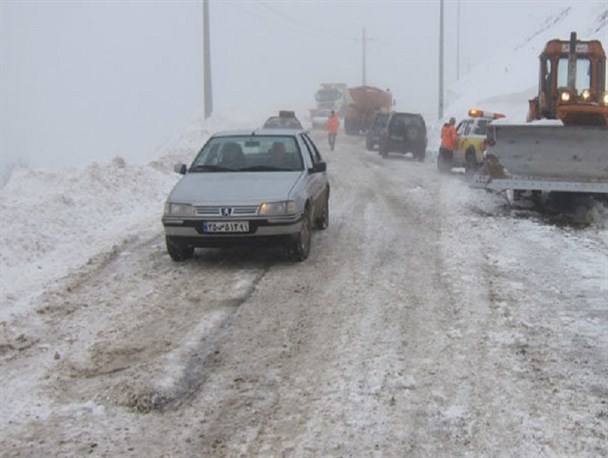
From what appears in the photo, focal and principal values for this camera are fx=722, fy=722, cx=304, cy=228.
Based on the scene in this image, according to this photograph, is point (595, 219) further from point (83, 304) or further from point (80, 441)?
point (80, 441)

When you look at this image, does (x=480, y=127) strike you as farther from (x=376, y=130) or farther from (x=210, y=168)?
(x=210, y=168)

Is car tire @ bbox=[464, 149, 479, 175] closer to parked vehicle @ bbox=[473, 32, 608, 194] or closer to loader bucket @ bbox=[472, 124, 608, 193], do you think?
parked vehicle @ bbox=[473, 32, 608, 194]

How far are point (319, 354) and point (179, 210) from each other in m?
3.44

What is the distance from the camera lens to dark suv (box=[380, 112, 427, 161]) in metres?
27.2

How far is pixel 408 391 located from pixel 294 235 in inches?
151

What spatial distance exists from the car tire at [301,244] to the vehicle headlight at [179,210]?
1231 mm

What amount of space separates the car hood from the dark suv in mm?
18529

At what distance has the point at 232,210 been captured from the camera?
27.2 feet

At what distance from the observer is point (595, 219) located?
12.0m

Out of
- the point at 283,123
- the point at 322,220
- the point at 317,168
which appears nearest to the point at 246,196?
the point at 317,168

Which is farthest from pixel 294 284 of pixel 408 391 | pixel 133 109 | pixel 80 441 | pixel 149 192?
pixel 133 109

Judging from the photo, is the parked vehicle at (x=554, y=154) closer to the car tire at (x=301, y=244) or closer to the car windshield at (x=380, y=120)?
the car tire at (x=301, y=244)

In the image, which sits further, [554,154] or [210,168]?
[554,154]

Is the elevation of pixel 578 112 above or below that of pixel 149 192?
above
